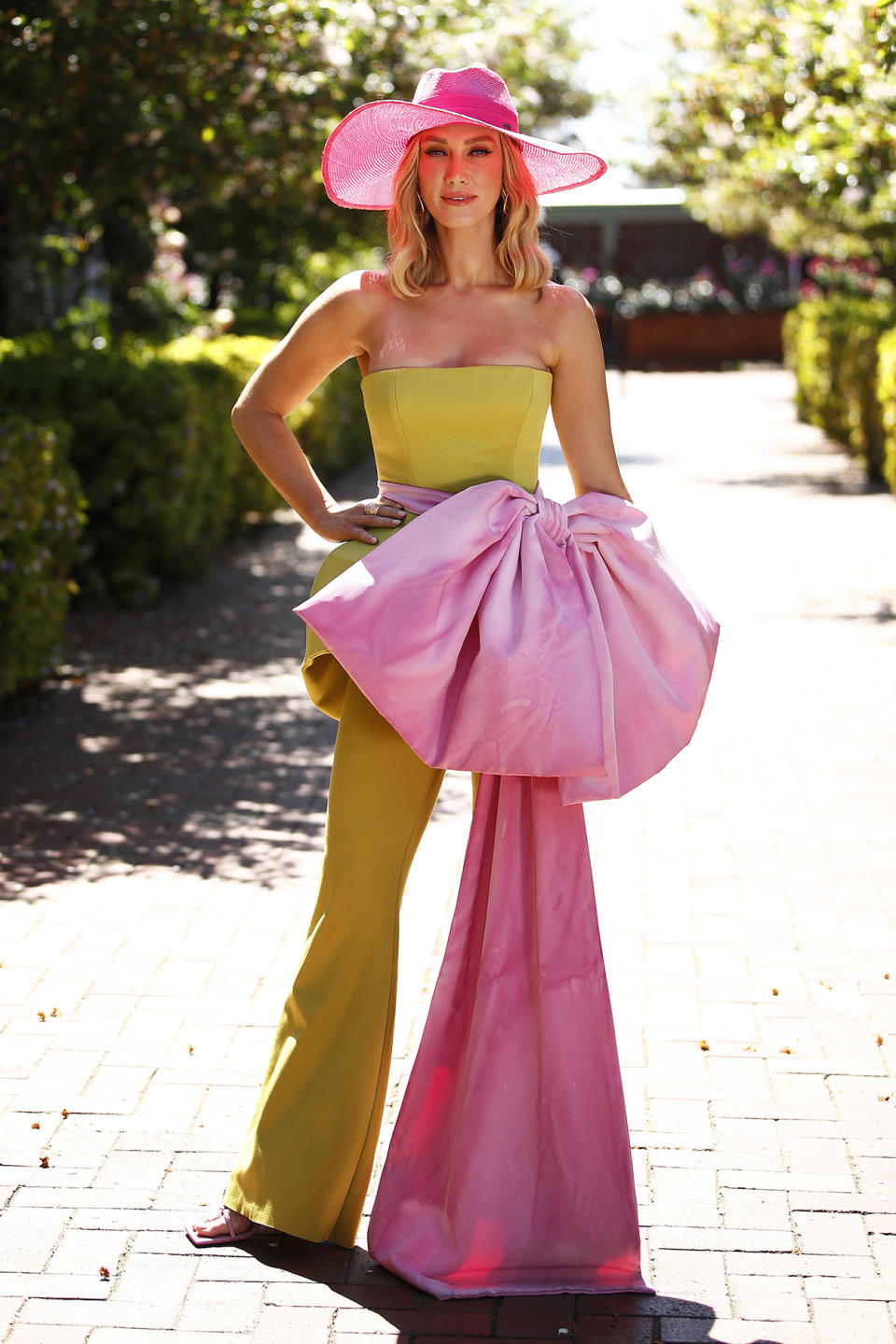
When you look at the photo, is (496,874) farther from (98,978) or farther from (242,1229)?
(98,978)

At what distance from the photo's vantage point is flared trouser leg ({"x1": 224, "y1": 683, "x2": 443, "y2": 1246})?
3.08 meters

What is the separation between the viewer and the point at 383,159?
131 inches

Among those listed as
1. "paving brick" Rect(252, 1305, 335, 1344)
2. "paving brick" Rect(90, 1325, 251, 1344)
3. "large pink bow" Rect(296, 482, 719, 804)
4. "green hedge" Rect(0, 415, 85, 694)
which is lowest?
"green hedge" Rect(0, 415, 85, 694)

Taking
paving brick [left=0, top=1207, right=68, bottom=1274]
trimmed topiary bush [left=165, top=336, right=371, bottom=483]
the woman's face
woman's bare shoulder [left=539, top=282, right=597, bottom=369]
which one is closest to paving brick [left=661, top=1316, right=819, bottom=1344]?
paving brick [left=0, top=1207, right=68, bottom=1274]

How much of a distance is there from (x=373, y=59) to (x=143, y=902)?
7666 millimetres

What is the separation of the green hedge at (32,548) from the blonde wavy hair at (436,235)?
4.50 meters

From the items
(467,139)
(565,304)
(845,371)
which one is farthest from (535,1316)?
(845,371)

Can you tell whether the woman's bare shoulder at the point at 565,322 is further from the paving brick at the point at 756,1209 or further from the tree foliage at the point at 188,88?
Answer: the tree foliage at the point at 188,88

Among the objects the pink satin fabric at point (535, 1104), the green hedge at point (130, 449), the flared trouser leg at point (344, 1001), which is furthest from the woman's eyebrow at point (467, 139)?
the green hedge at point (130, 449)

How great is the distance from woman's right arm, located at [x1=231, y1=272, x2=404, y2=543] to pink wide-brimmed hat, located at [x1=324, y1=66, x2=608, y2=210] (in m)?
0.26

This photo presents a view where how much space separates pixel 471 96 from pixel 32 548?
5.01 meters

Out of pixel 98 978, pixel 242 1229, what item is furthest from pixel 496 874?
pixel 98 978

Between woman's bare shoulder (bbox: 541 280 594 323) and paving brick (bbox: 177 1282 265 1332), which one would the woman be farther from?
paving brick (bbox: 177 1282 265 1332)

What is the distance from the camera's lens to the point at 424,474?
3.10m
